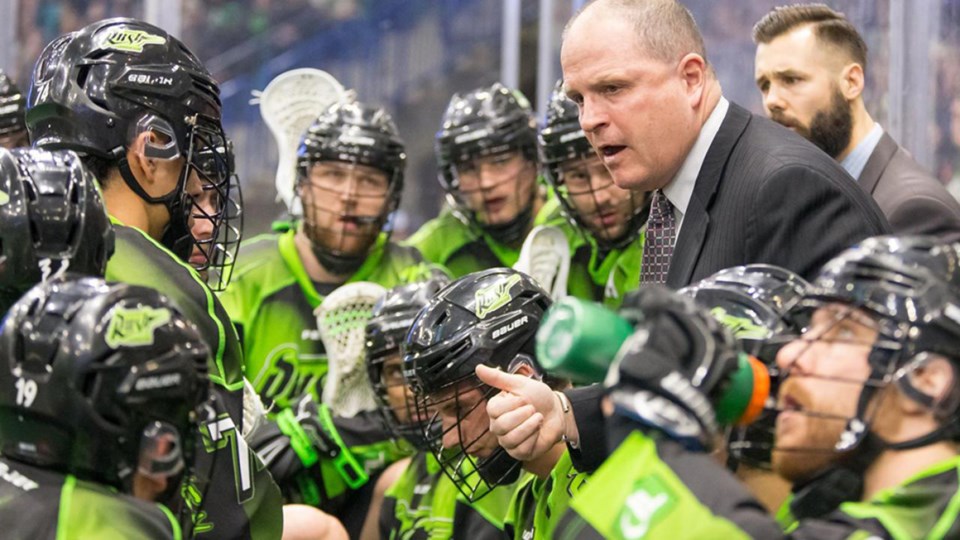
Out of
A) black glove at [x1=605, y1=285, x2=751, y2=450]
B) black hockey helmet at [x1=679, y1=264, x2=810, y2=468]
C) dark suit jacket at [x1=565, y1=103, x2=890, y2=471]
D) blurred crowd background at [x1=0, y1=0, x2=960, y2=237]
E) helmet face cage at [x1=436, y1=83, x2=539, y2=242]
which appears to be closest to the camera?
black glove at [x1=605, y1=285, x2=751, y2=450]

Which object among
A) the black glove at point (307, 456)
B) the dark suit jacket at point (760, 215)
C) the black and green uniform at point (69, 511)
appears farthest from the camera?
the black glove at point (307, 456)

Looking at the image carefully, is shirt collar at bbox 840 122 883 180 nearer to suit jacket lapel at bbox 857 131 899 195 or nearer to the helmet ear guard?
suit jacket lapel at bbox 857 131 899 195

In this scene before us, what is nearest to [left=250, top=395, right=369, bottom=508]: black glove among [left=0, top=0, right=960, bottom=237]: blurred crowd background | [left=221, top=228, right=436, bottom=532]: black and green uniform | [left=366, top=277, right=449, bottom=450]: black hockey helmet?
[left=221, top=228, right=436, bottom=532]: black and green uniform

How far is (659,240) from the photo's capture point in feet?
9.29

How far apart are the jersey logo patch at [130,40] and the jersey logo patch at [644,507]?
144 centimetres

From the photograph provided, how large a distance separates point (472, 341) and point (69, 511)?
1.00 m

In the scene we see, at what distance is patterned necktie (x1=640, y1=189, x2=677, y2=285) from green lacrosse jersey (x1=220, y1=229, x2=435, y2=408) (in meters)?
1.30

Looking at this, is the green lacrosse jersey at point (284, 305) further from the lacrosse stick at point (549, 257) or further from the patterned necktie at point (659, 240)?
the patterned necktie at point (659, 240)

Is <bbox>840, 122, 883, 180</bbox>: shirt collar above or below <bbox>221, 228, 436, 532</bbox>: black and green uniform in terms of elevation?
above

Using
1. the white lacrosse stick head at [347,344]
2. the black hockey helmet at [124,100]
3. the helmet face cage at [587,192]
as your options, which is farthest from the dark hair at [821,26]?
the black hockey helmet at [124,100]

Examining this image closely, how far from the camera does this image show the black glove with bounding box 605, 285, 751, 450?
5.21 feet

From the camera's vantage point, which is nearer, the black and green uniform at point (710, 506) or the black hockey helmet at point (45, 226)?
the black and green uniform at point (710, 506)

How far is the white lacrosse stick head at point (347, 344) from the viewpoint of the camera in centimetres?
387

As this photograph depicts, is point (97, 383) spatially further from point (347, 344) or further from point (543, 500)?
point (347, 344)
